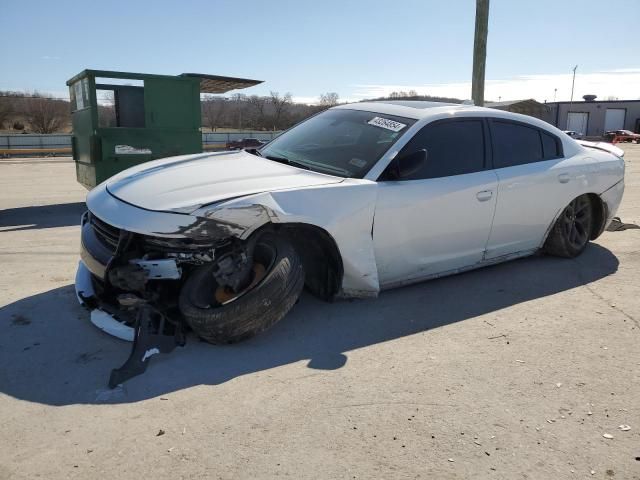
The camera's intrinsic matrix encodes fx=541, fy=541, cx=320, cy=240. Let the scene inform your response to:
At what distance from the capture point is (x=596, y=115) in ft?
198

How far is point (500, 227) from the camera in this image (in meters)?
4.61

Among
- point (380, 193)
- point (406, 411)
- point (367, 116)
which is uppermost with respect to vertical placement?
Answer: point (367, 116)

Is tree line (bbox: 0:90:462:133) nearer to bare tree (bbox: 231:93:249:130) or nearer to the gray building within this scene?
bare tree (bbox: 231:93:249:130)

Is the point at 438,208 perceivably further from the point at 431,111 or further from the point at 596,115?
the point at 596,115

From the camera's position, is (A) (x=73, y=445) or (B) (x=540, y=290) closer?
(A) (x=73, y=445)

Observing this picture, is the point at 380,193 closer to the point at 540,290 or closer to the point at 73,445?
the point at 540,290

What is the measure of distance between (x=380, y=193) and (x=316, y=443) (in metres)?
1.89

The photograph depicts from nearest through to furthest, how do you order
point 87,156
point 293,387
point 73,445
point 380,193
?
point 73,445
point 293,387
point 380,193
point 87,156

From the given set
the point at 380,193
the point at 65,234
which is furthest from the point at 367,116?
A: the point at 65,234

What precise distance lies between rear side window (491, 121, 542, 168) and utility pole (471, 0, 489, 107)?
4.89 m

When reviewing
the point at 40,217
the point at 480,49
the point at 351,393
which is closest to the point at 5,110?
the point at 40,217

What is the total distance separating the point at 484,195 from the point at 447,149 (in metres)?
0.48

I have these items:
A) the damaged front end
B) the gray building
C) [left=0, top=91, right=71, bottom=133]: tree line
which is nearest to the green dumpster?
the damaged front end

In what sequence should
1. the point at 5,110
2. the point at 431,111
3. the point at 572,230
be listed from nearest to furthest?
the point at 431,111, the point at 572,230, the point at 5,110
